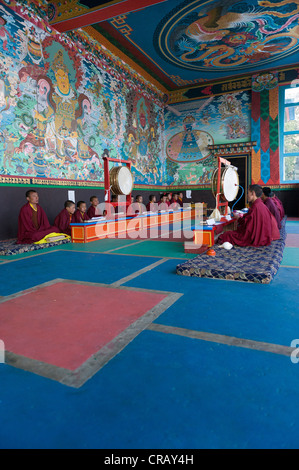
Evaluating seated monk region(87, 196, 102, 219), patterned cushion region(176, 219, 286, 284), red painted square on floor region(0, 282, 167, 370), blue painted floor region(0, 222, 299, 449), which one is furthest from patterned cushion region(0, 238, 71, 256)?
blue painted floor region(0, 222, 299, 449)

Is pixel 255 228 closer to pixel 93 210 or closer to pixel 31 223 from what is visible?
pixel 31 223

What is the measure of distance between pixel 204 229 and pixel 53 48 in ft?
20.3

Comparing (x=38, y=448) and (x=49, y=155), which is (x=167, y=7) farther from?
(x=38, y=448)

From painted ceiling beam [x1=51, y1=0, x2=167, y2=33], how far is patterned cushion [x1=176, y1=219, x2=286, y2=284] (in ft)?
18.4

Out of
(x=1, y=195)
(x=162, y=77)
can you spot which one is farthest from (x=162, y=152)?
(x=1, y=195)

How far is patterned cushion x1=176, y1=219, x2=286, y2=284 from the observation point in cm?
330

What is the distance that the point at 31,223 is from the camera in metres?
5.94

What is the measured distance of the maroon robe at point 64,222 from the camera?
21.9ft

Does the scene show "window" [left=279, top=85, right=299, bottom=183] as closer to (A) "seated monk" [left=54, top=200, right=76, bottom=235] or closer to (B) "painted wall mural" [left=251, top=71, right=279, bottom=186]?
(B) "painted wall mural" [left=251, top=71, right=279, bottom=186]

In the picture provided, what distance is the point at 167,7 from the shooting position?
7672 mm

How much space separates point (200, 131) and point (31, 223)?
32.5 feet

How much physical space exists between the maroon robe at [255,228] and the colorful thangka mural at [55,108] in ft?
16.4

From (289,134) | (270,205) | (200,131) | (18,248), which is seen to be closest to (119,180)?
(18,248)
